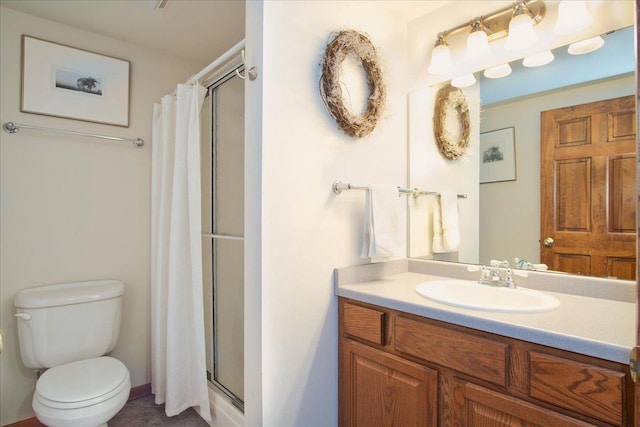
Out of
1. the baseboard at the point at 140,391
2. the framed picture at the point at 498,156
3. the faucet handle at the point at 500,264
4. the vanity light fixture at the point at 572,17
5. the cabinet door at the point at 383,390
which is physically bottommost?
the baseboard at the point at 140,391

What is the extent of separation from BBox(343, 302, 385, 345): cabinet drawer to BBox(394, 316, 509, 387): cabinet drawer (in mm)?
68

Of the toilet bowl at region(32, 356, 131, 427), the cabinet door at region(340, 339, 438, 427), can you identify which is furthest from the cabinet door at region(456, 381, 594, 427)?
the toilet bowl at region(32, 356, 131, 427)

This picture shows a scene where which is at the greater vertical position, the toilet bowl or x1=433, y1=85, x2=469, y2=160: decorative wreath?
x1=433, y1=85, x2=469, y2=160: decorative wreath

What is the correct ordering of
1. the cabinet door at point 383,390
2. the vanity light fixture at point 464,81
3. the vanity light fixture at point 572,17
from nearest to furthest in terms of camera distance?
the cabinet door at point 383,390, the vanity light fixture at point 572,17, the vanity light fixture at point 464,81

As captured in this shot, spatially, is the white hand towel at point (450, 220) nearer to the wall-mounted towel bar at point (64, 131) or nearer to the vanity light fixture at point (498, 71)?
the vanity light fixture at point (498, 71)

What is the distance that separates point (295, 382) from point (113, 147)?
181 cm

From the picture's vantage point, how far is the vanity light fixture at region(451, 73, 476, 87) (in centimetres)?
168

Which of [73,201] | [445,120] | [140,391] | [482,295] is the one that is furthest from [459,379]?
[73,201]

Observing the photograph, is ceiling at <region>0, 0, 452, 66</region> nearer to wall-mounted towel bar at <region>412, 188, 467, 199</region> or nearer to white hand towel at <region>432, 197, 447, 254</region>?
wall-mounted towel bar at <region>412, 188, 467, 199</region>

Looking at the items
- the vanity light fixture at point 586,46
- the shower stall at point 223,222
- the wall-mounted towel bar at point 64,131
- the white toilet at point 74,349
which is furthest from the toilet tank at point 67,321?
the vanity light fixture at point 586,46

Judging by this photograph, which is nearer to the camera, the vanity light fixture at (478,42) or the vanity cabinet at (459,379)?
the vanity cabinet at (459,379)

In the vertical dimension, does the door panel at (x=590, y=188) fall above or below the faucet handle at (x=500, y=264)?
above

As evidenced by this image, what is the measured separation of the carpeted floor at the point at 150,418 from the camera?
6.14ft

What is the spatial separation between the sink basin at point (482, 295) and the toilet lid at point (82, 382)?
150 cm
